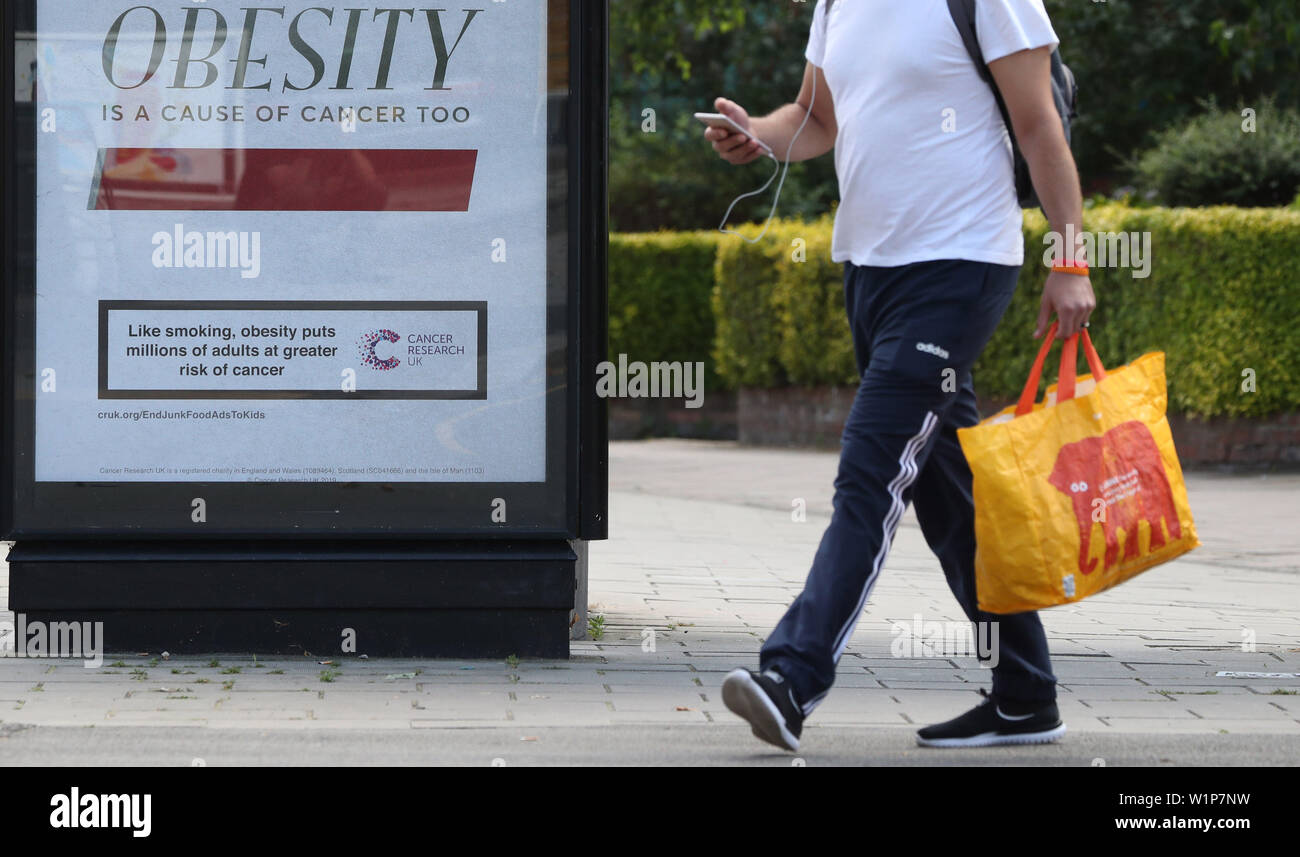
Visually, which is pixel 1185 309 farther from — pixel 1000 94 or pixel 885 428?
pixel 885 428

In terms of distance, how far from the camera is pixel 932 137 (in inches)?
149

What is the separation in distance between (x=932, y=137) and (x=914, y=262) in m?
0.29

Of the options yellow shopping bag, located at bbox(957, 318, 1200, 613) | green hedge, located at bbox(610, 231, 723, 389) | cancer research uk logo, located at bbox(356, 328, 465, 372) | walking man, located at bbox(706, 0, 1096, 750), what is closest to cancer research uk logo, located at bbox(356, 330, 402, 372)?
cancer research uk logo, located at bbox(356, 328, 465, 372)

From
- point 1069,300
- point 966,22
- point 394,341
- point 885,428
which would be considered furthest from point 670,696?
point 966,22

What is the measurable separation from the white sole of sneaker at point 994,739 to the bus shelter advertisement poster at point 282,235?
157 centimetres

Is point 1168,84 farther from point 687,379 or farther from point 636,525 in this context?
point 636,525

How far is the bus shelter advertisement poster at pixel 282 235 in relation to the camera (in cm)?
487

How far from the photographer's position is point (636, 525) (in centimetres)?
1000

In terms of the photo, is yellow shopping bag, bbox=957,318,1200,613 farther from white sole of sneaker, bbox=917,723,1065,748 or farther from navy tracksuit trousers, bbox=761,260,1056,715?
white sole of sneaker, bbox=917,723,1065,748

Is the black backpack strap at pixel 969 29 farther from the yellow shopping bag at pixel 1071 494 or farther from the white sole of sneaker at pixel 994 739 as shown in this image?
the white sole of sneaker at pixel 994 739
